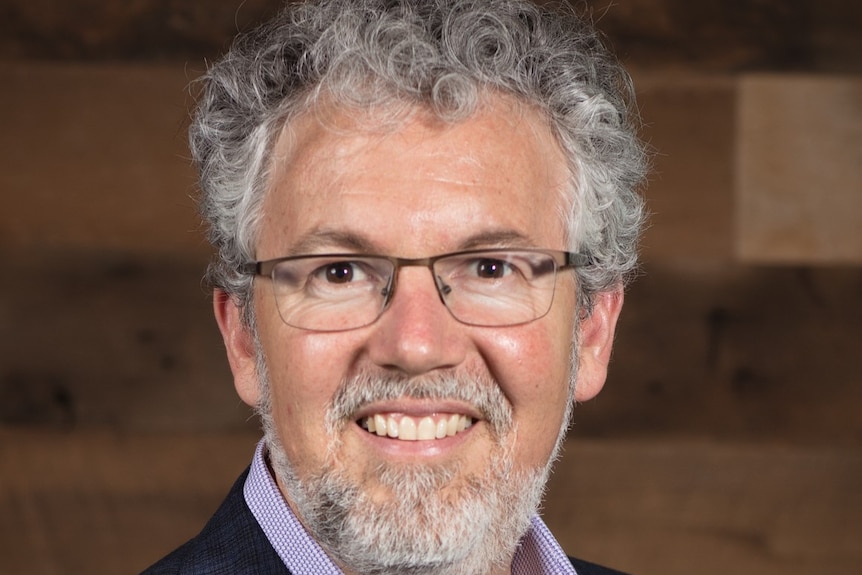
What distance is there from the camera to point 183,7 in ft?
11.2

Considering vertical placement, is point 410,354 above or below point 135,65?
below

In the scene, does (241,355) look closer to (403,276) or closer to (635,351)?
(403,276)

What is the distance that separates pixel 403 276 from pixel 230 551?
16.2 inches

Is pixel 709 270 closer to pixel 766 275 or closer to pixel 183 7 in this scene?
pixel 766 275

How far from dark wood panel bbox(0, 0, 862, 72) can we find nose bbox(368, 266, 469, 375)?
181cm

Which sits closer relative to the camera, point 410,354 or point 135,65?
→ point 410,354

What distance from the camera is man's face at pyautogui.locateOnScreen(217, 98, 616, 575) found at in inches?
68.2

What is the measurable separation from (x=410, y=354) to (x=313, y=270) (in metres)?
0.20

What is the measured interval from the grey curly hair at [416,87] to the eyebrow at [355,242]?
0.12 metres

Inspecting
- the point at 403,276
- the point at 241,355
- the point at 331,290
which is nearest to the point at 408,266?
the point at 403,276

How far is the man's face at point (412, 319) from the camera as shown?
1.73m

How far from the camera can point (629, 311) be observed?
3.46 metres

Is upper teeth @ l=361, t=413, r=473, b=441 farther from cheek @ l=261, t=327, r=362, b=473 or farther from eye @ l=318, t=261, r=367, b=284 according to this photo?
eye @ l=318, t=261, r=367, b=284

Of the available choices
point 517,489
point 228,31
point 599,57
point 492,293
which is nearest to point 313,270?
point 492,293
